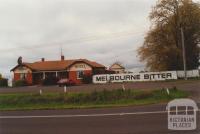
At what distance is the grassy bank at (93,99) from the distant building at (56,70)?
39016 mm

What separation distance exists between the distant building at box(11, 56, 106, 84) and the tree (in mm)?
11035

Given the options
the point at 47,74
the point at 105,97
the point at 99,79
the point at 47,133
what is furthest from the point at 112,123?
the point at 47,74

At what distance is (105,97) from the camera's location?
30422mm

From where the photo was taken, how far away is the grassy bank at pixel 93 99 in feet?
96.3

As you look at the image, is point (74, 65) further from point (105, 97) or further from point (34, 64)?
point (105, 97)

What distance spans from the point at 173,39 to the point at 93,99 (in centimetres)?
3836

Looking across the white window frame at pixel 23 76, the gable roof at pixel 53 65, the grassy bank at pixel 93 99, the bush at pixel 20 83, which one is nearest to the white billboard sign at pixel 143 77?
the gable roof at pixel 53 65

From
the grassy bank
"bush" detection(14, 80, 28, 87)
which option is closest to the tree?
"bush" detection(14, 80, 28, 87)

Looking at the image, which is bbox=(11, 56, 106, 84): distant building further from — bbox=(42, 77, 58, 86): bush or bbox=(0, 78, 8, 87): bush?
bbox=(42, 77, 58, 86): bush

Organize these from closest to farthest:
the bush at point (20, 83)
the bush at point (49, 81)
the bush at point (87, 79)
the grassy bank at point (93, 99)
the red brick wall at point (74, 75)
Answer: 1. the grassy bank at point (93, 99)
2. the bush at point (49, 81)
3. the bush at point (87, 79)
4. the bush at point (20, 83)
5. the red brick wall at point (74, 75)

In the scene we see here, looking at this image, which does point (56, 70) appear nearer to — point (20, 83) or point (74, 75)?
point (74, 75)

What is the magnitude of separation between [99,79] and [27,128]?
157 feet

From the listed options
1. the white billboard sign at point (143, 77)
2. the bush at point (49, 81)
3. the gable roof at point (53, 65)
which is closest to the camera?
the white billboard sign at point (143, 77)

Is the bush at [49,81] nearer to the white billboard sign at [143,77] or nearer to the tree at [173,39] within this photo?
the white billboard sign at [143,77]
